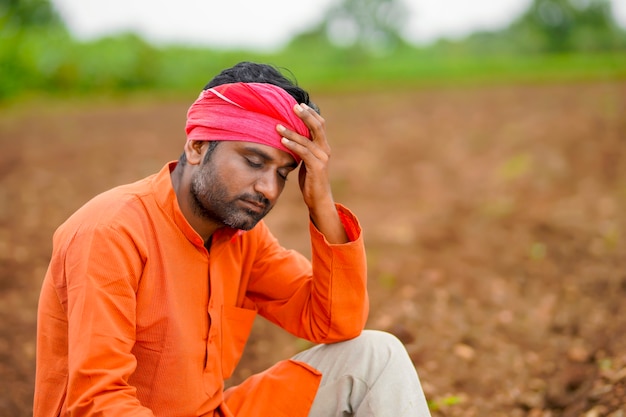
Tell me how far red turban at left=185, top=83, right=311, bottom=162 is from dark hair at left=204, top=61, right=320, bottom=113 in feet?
0.11

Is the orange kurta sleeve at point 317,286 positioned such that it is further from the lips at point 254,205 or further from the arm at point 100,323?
the arm at point 100,323

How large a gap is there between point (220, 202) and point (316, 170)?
0.34m

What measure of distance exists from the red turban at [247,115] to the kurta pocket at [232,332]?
61 centimetres

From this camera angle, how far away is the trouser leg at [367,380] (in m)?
2.30

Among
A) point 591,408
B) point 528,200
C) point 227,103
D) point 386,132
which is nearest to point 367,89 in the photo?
point 386,132

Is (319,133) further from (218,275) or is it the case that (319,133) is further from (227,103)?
(218,275)

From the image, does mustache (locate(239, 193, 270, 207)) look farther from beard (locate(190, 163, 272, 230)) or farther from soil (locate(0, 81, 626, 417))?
soil (locate(0, 81, 626, 417))

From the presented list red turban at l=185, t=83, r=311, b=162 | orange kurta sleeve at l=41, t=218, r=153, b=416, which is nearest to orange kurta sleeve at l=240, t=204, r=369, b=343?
red turban at l=185, t=83, r=311, b=162

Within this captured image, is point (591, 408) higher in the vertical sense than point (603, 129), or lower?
lower

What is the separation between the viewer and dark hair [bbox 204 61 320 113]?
2320 millimetres

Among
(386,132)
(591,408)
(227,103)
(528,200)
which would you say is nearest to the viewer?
(227,103)

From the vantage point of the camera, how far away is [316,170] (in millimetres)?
2336

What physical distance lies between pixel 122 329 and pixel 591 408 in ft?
8.00

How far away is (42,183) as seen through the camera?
768 cm
